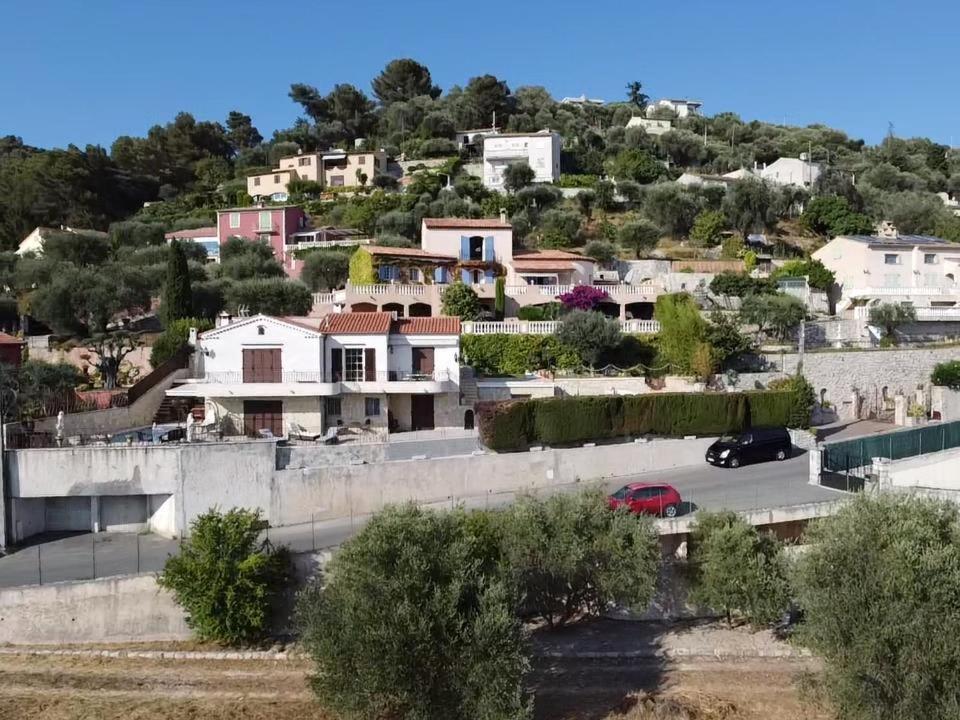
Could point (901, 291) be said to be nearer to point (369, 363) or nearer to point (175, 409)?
point (369, 363)

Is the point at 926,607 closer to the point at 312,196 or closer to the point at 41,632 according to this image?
the point at 41,632

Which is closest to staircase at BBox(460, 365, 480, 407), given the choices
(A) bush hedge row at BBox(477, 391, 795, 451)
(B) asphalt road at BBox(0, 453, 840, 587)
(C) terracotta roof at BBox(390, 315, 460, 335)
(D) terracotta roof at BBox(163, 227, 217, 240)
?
(C) terracotta roof at BBox(390, 315, 460, 335)

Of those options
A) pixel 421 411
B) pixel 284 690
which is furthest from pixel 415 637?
pixel 421 411

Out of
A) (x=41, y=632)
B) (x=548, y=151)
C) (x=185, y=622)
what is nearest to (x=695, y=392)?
(x=185, y=622)

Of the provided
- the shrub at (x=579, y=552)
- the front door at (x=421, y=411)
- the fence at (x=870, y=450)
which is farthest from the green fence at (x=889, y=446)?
the front door at (x=421, y=411)

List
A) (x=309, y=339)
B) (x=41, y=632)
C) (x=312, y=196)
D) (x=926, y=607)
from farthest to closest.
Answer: (x=312, y=196) → (x=309, y=339) → (x=41, y=632) → (x=926, y=607)
